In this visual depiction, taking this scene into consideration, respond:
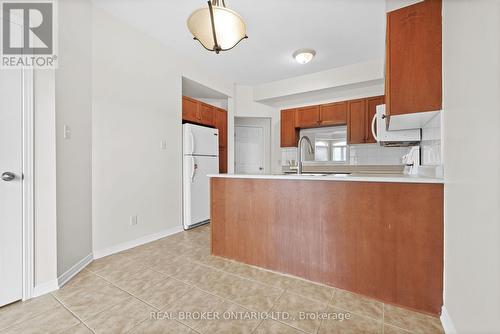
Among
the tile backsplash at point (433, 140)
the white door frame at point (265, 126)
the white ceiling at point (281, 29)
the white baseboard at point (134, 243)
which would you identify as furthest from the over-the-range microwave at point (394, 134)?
the white baseboard at point (134, 243)

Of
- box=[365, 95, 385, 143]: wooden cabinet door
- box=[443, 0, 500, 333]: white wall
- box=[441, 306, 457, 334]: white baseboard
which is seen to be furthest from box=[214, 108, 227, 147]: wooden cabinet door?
box=[441, 306, 457, 334]: white baseboard

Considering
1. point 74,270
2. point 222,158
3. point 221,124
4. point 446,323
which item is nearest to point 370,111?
point 221,124

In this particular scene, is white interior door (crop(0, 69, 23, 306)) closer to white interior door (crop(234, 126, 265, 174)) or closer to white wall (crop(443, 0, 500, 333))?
white wall (crop(443, 0, 500, 333))

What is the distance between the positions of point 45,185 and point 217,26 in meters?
1.82

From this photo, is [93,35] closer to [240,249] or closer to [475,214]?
[240,249]

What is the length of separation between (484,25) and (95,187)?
3.08 metres

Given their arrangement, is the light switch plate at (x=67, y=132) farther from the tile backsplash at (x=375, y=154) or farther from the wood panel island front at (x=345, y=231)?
the tile backsplash at (x=375, y=154)

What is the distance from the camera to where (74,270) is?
198 cm

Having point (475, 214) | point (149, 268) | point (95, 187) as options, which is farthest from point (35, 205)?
point (475, 214)

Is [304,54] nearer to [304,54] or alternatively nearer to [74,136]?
[304,54]

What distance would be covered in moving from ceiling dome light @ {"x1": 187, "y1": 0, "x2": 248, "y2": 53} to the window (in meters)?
3.06

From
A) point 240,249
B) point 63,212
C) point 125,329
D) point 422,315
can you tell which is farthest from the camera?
point 240,249

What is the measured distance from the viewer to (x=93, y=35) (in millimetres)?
2344

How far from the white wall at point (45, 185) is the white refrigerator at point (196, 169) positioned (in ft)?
5.69
